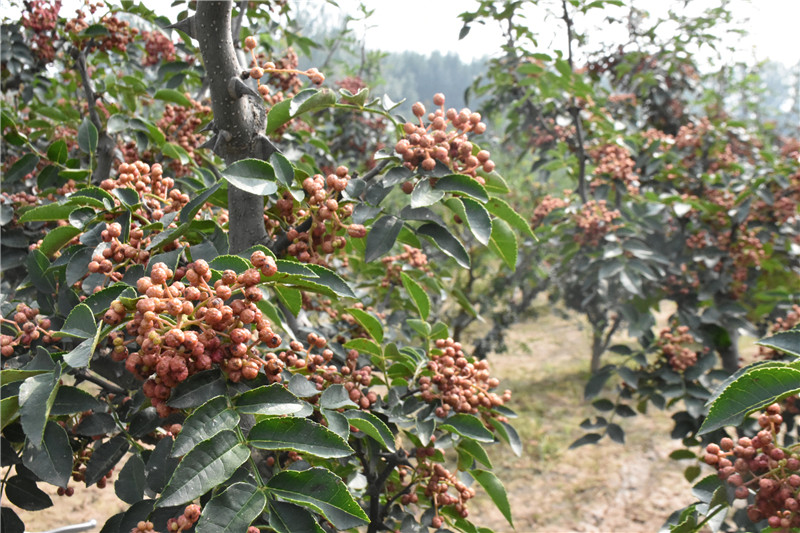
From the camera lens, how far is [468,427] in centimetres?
121

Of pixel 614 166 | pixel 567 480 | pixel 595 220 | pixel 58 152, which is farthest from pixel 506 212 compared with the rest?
pixel 567 480

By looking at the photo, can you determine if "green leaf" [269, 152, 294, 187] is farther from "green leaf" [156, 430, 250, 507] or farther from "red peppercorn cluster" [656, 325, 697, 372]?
"red peppercorn cluster" [656, 325, 697, 372]

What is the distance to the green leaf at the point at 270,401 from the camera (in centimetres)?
83

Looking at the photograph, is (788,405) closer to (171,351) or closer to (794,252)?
(794,252)

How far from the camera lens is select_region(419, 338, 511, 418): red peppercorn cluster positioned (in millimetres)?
1294

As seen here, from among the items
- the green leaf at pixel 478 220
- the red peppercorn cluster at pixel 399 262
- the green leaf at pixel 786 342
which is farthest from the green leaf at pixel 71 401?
the red peppercorn cluster at pixel 399 262

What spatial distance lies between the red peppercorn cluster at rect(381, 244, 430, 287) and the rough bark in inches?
49.8

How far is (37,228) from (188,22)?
1.04 meters

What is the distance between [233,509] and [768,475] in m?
0.96

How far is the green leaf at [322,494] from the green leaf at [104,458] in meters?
0.40

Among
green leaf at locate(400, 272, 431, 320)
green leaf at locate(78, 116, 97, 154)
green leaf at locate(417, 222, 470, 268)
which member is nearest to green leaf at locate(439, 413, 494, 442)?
green leaf at locate(400, 272, 431, 320)

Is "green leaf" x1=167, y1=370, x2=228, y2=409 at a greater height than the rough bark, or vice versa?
the rough bark

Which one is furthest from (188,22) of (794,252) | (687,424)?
(794,252)

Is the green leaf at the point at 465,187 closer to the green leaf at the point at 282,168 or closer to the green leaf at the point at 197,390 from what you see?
the green leaf at the point at 282,168
